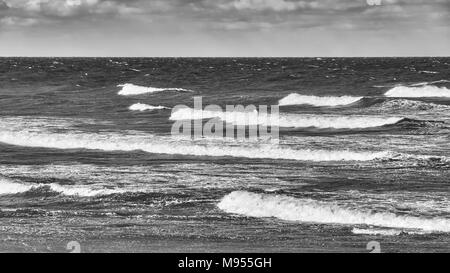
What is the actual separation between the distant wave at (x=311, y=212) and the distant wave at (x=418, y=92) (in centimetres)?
4157

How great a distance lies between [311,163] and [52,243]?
42.2 feet

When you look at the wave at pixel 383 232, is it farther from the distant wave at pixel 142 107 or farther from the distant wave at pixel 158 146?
the distant wave at pixel 142 107

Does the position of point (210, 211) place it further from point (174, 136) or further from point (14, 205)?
point (174, 136)

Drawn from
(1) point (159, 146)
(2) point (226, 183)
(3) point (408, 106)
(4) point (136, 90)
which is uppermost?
(3) point (408, 106)

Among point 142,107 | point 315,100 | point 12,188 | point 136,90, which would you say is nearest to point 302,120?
point 142,107

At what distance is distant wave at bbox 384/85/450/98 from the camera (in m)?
56.9

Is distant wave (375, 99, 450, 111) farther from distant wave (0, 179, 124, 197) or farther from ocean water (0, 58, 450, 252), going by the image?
distant wave (0, 179, 124, 197)

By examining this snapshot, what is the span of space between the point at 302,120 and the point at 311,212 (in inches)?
842

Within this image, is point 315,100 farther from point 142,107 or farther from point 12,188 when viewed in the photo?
point 12,188

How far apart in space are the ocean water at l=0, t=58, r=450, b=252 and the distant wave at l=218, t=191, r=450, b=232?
1.7 inches

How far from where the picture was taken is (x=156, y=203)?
59.1 ft

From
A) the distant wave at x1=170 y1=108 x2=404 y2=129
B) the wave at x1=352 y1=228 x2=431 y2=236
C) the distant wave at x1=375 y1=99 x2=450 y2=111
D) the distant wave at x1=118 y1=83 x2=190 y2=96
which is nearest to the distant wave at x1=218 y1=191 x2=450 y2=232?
the wave at x1=352 y1=228 x2=431 y2=236

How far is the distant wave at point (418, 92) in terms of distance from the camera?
56906 millimetres

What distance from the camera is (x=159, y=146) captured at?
2928 centimetres
